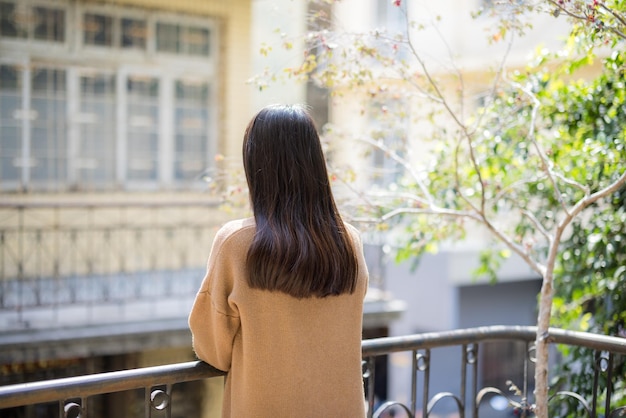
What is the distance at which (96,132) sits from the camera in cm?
931

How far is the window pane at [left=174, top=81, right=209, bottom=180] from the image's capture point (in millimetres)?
9922

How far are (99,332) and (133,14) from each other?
14.8ft

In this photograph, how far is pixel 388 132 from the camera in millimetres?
4203

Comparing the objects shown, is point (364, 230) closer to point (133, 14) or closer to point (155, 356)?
point (155, 356)

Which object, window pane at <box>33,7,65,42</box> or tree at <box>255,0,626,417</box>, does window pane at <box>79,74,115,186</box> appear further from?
tree at <box>255,0,626,417</box>

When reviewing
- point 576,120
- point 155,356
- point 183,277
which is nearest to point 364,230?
point 576,120

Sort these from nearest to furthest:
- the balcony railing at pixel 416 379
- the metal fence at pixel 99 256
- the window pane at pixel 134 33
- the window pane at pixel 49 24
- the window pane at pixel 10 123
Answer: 1. the balcony railing at pixel 416 379
2. the metal fence at pixel 99 256
3. the window pane at pixel 10 123
4. the window pane at pixel 49 24
5. the window pane at pixel 134 33

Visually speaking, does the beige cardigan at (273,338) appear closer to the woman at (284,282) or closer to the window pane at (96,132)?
the woman at (284,282)

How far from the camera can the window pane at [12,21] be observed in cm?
855

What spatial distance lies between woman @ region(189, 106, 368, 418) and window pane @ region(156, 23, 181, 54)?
313 inches

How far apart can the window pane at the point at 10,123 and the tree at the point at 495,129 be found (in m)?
5.53

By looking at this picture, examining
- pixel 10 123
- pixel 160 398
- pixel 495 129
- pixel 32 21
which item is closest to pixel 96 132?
pixel 10 123

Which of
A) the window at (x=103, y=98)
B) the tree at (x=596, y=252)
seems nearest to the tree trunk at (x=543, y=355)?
the tree at (x=596, y=252)

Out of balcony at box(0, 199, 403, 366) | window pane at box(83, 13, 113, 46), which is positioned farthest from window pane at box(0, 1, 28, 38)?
balcony at box(0, 199, 403, 366)
